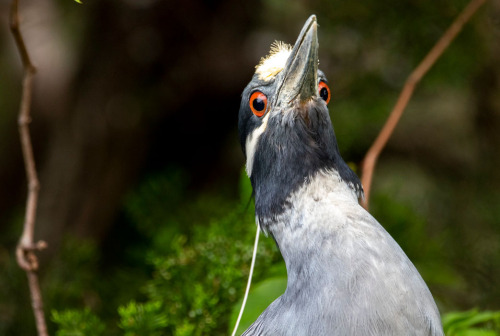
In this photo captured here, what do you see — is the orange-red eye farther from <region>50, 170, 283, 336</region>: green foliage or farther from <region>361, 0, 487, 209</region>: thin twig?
<region>361, 0, 487, 209</region>: thin twig

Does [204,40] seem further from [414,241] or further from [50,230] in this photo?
[414,241]

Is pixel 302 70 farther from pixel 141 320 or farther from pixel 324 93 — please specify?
pixel 141 320

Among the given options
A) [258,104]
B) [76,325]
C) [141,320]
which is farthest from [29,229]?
[258,104]

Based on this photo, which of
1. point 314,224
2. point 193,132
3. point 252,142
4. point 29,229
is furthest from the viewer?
point 193,132

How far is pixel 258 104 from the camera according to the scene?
1.87m

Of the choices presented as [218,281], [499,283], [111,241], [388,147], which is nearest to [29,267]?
[218,281]

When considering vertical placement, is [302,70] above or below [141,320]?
above

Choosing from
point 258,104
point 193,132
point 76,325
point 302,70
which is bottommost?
point 76,325

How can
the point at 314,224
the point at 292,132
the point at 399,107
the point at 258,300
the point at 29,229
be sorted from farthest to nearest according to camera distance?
1. the point at 399,107
2. the point at 29,229
3. the point at 258,300
4. the point at 292,132
5. the point at 314,224

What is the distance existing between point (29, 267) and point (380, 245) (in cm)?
130

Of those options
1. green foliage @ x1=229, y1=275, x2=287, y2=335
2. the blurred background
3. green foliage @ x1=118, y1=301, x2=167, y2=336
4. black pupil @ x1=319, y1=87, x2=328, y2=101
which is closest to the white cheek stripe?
black pupil @ x1=319, y1=87, x2=328, y2=101

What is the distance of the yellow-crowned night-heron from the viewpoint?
60.4 inches

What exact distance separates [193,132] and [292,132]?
82.2 inches

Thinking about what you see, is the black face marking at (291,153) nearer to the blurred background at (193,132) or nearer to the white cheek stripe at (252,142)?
the white cheek stripe at (252,142)
